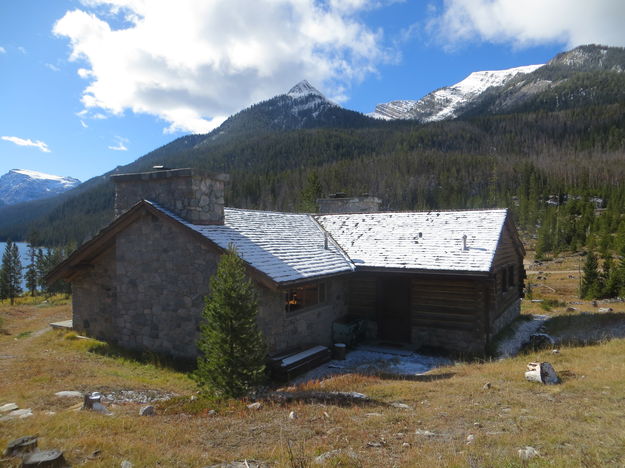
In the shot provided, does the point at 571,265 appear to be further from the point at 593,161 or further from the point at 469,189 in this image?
the point at 593,161

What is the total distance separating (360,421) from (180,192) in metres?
9.37

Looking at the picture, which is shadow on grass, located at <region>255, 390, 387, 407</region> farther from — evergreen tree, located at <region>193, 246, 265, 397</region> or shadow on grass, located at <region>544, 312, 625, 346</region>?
shadow on grass, located at <region>544, 312, 625, 346</region>

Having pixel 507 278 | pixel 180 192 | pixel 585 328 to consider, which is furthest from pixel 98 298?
pixel 585 328

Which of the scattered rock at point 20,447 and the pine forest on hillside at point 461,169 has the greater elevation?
the pine forest on hillside at point 461,169

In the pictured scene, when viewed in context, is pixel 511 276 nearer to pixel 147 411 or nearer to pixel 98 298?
pixel 147 411

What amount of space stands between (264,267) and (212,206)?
10.9 feet

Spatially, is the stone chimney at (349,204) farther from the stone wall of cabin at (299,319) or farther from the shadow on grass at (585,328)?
the shadow on grass at (585,328)

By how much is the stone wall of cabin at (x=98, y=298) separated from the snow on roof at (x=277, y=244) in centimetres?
373

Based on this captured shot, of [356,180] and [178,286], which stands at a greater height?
[356,180]

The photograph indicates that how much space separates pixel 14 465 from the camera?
4438 mm

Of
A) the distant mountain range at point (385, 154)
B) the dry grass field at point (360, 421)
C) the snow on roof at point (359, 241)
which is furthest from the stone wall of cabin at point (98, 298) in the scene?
the distant mountain range at point (385, 154)

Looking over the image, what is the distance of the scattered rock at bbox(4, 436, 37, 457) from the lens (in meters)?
4.69

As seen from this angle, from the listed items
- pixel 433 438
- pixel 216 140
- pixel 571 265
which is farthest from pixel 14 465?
pixel 216 140

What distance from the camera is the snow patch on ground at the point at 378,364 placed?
11.8m
